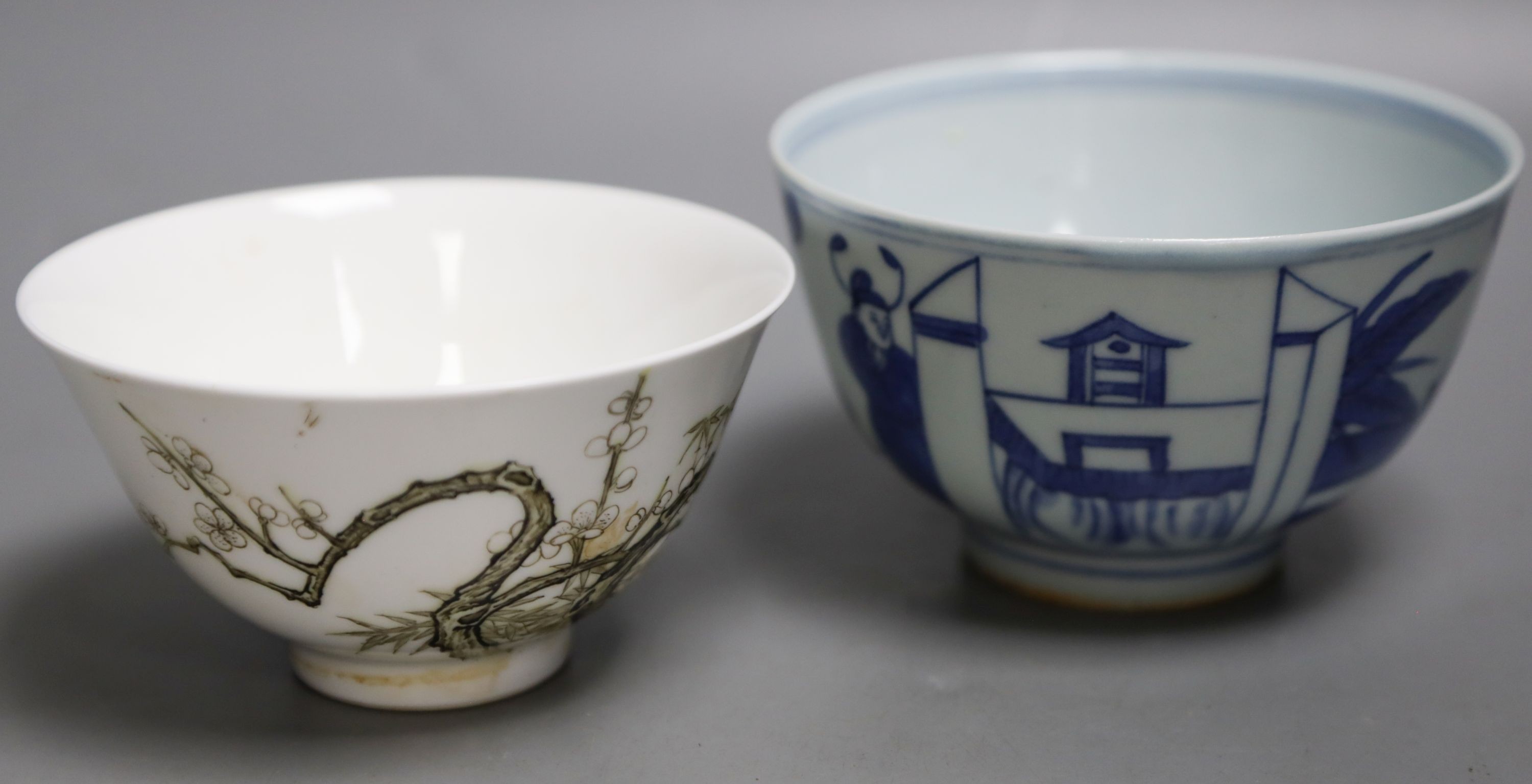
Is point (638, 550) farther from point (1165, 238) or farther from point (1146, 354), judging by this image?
point (1165, 238)

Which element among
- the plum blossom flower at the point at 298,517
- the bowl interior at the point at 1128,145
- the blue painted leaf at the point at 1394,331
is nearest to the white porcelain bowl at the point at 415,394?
the plum blossom flower at the point at 298,517

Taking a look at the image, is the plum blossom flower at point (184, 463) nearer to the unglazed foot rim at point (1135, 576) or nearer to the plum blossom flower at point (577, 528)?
the plum blossom flower at point (577, 528)

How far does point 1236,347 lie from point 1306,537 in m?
0.30

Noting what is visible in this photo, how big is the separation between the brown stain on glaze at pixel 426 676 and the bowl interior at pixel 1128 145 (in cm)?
44

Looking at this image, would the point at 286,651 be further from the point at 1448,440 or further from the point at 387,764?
the point at 1448,440

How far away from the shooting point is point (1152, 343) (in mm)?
920

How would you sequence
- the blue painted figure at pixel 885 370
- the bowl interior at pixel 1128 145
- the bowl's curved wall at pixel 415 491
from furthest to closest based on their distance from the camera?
the bowl interior at pixel 1128 145
the blue painted figure at pixel 885 370
the bowl's curved wall at pixel 415 491

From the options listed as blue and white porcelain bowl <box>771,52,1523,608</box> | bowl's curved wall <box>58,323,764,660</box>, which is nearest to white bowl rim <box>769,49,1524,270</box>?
blue and white porcelain bowl <box>771,52,1523,608</box>

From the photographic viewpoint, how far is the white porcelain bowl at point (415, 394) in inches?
31.6

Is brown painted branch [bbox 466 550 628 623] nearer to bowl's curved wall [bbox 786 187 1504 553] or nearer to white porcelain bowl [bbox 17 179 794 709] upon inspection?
white porcelain bowl [bbox 17 179 794 709]

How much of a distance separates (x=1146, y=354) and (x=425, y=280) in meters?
0.47

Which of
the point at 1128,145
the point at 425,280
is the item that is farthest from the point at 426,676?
the point at 1128,145

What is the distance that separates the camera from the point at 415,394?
77cm

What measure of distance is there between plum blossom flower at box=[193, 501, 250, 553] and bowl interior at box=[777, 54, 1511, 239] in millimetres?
509
